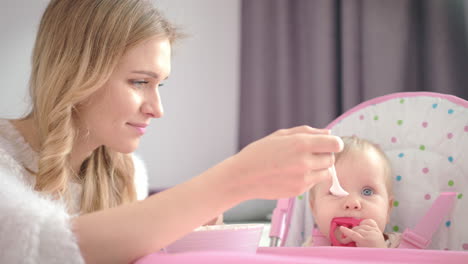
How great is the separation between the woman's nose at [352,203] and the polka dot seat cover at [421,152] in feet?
0.41

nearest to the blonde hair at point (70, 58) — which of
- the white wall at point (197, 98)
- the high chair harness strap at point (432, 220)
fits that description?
the high chair harness strap at point (432, 220)

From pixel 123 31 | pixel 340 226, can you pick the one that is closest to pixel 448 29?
pixel 340 226

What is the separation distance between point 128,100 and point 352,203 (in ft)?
1.86

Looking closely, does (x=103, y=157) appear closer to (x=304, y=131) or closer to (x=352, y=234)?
(x=352, y=234)

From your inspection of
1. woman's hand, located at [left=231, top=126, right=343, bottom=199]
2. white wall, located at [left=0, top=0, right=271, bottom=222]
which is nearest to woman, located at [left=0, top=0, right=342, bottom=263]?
woman's hand, located at [left=231, top=126, right=343, bottom=199]

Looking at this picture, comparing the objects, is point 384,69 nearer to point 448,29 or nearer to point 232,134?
point 448,29

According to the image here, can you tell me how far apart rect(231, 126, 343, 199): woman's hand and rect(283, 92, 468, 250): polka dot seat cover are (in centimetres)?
62

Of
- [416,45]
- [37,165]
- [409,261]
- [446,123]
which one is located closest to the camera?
[409,261]

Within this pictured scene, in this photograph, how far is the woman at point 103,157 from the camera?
534 mm

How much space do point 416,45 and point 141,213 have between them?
5.78 ft

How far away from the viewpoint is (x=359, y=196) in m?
1.06

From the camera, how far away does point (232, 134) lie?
2699 millimetres

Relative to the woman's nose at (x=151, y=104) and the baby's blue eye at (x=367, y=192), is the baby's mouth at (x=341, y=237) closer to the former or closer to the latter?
the baby's blue eye at (x=367, y=192)

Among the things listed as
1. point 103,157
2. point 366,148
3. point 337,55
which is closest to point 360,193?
point 366,148
